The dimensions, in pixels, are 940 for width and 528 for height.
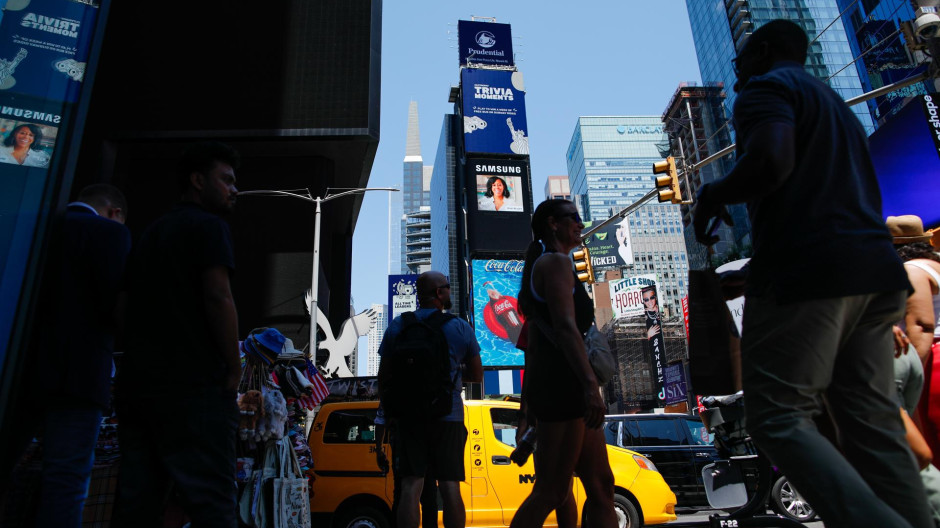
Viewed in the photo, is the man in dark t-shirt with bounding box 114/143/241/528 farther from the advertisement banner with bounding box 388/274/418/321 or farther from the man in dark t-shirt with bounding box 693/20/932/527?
the advertisement banner with bounding box 388/274/418/321

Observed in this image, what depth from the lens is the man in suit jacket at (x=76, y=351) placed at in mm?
2389

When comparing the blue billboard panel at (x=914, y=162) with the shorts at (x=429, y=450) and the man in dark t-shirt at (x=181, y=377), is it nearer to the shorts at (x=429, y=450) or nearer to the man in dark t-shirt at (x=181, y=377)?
the shorts at (x=429, y=450)

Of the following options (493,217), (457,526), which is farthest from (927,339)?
(493,217)

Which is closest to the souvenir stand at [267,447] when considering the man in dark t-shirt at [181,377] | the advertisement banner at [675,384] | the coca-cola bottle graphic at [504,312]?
the man in dark t-shirt at [181,377]

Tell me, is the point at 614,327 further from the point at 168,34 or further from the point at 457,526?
the point at 457,526

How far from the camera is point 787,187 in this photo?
5.93ft

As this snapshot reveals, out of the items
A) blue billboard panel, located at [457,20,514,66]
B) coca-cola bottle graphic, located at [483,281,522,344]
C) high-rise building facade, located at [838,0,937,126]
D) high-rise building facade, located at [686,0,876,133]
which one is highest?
high-rise building facade, located at [686,0,876,133]

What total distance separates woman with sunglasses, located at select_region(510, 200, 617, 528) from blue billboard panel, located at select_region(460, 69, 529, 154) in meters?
52.0

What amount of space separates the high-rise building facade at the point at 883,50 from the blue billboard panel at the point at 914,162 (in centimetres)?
3739

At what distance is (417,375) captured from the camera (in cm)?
386

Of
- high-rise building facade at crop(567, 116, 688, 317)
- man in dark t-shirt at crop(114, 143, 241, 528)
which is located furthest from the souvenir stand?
high-rise building facade at crop(567, 116, 688, 317)

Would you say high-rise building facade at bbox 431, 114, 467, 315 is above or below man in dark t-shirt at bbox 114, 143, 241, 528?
above

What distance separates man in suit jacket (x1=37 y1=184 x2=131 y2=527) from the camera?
2.39 m

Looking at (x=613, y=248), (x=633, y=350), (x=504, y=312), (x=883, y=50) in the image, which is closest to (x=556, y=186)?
(x=613, y=248)
